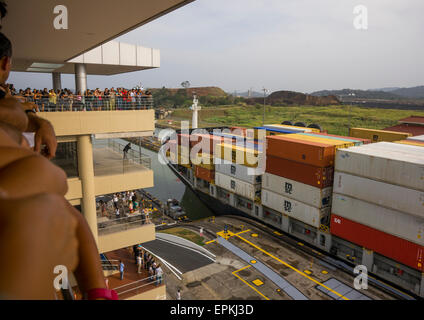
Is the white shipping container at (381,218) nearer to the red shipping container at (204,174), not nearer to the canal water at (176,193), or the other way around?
the red shipping container at (204,174)

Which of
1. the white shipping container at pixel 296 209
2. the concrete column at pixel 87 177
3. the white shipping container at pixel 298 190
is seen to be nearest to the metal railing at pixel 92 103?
the concrete column at pixel 87 177

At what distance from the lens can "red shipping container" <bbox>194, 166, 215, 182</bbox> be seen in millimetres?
39344

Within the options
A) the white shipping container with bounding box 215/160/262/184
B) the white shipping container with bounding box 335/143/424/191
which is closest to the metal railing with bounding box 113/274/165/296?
the white shipping container with bounding box 335/143/424/191

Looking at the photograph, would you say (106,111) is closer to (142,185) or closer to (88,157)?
(88,157)

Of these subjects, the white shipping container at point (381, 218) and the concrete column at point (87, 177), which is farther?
the white shipping container at point (381, 218)

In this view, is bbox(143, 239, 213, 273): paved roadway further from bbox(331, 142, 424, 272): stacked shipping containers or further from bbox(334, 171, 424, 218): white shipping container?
bbox(334, 171, 424, 218): white shipping container

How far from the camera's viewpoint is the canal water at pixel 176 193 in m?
42.3

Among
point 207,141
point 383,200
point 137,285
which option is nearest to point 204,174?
point 207,141

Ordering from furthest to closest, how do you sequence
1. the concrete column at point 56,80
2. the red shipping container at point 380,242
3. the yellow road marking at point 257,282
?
Result: the concrete column at point 56,80 < the yellow road marking at point 257,282 < the red shipping container at point 380,242

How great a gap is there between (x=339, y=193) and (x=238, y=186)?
12716 mm

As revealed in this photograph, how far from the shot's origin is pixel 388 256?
21.9 meters

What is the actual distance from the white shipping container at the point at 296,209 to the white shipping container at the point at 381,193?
300 cm

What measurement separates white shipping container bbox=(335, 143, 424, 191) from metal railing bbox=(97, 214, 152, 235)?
17546 mm

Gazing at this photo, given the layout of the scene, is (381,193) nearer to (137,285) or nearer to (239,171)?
(239,171)
